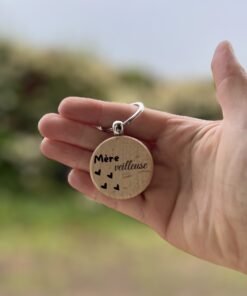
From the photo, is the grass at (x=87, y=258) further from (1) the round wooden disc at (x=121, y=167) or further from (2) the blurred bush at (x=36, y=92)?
(1) the round wooden disc at (x=121, y=167)

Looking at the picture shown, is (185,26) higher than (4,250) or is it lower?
higher

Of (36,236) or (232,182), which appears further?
(36,236)

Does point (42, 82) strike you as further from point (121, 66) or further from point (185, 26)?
point (185, 26)

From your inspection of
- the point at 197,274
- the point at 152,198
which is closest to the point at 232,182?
the point at 152,198

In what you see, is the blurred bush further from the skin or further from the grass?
the skin

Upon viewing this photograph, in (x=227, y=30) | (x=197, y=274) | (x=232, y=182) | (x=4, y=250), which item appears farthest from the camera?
(x=4, y=250)

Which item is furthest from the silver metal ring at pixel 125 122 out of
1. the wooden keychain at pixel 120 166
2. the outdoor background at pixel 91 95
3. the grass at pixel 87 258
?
the grass at pixel 87 258

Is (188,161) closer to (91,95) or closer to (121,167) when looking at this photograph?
(121,167)

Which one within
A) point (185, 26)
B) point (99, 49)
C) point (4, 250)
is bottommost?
point (4, 250)
